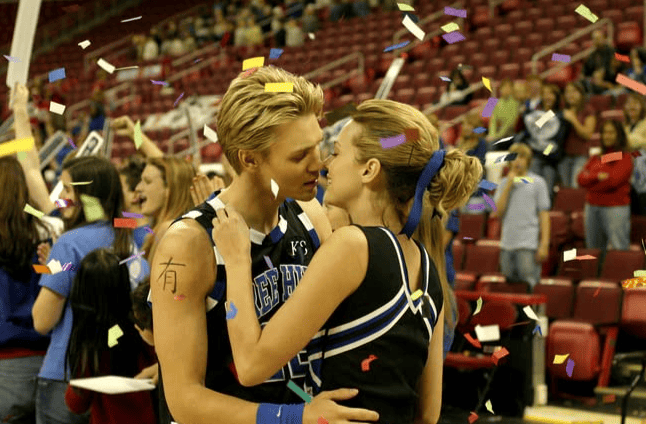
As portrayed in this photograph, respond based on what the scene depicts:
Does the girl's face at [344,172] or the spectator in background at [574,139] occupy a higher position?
the girl's face at [344,172]

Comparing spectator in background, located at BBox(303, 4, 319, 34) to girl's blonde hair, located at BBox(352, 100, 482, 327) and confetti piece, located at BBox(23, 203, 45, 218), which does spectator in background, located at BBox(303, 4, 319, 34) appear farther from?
girl's blonde hair, located at BBox(352, 100, 482, 327)

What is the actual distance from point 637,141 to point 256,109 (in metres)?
5.20

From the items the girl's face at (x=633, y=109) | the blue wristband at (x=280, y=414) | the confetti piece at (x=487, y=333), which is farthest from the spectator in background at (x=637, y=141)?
the blue wristband at (x=280, y=414)

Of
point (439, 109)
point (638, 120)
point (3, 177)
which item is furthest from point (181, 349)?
point (439, 109)

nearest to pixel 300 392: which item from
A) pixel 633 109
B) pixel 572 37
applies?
pixel 633 109

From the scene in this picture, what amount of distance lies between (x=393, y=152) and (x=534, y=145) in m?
5.56

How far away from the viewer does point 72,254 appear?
2850 millimetres

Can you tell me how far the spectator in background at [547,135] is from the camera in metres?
6.90

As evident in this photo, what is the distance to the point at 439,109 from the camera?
961 cm

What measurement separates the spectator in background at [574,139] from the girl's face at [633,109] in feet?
1.23

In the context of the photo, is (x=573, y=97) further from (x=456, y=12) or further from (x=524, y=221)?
(x=456, y=12)

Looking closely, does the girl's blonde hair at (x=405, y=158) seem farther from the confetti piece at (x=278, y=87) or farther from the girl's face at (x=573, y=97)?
the girl's face at (x=573, y=97)

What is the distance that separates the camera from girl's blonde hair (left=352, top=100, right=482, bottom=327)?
1684 mm

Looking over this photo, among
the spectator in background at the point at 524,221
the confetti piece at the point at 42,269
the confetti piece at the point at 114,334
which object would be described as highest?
→ the confetti piece at the point at 42,269
